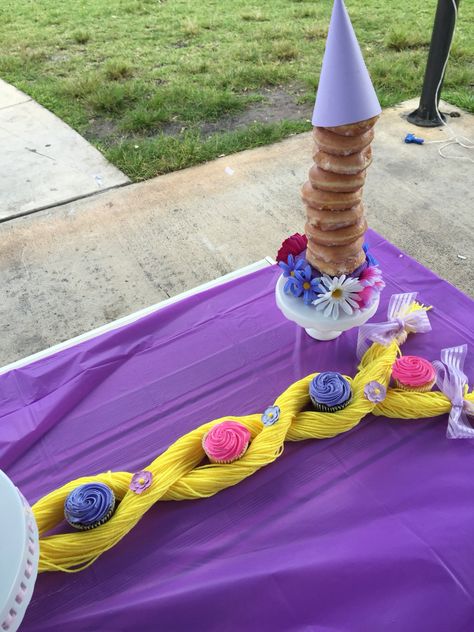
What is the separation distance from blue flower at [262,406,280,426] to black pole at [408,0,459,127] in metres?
3.03

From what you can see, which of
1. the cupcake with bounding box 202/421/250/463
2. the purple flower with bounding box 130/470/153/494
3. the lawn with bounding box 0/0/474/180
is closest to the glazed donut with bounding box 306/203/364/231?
the cupcake with bounding box 202/421/250/463

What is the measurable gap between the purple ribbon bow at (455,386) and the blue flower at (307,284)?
39cm

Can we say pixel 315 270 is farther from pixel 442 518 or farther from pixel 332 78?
pixel 442 518

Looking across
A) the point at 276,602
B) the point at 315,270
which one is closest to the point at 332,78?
the point at 315,270

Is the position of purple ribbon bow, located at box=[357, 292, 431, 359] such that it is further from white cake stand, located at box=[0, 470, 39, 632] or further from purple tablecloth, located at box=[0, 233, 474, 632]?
white cake stand, located at box=[0, 470, 39, 632]

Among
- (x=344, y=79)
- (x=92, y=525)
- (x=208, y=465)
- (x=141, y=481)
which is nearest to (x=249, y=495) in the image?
(x=208, y=465)

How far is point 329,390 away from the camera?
1.35 m

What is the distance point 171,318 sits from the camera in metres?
1.81

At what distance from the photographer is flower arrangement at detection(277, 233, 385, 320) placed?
1.40m

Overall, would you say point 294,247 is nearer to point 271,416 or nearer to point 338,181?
point 338,181

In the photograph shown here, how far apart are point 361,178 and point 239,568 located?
944mm

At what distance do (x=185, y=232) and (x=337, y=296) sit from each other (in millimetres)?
1546

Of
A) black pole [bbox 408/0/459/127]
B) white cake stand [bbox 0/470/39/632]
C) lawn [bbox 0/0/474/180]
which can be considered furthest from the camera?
lawn [bbox 0/0/474/180]

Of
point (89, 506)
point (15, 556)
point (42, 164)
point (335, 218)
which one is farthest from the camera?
point (42, 164)
